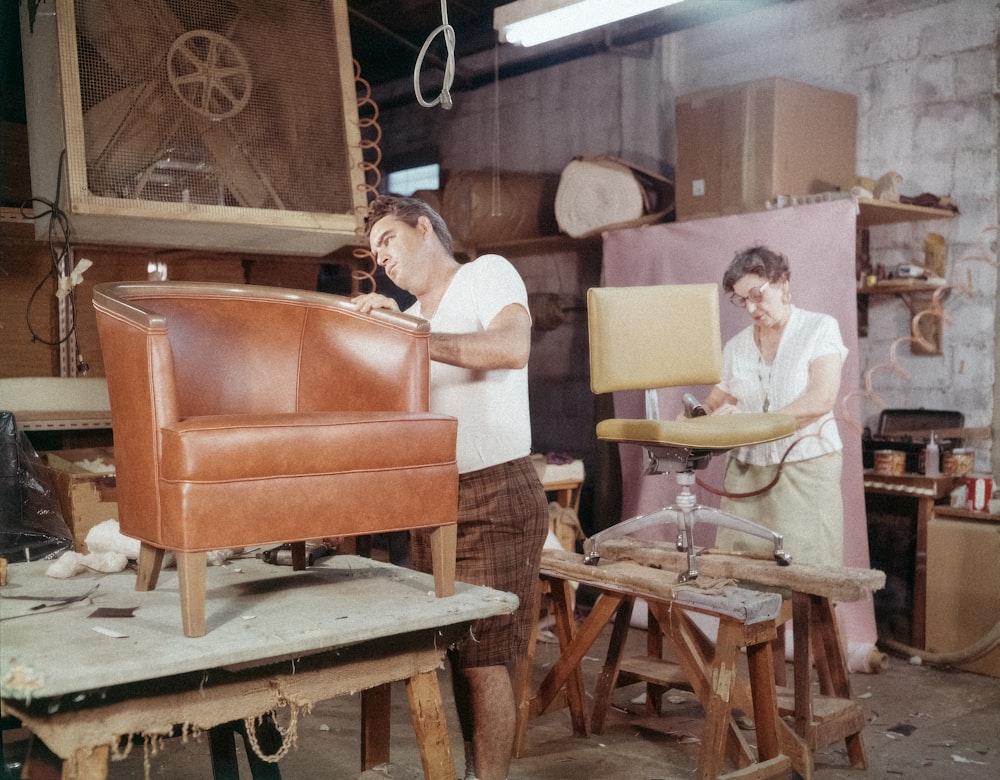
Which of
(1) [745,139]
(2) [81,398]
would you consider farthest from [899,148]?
(2) [81,398]

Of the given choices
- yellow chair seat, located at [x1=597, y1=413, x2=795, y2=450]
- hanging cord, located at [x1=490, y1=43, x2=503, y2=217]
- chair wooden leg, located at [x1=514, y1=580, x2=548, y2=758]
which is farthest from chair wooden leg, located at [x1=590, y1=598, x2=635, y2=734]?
hanging cord, located at [x1=490, y1=43, x2=503, y2=217]

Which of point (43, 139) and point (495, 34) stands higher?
point (495, 34)

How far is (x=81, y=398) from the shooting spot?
166 inches

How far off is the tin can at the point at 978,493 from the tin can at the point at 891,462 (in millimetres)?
275

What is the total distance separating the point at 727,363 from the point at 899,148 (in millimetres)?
1385

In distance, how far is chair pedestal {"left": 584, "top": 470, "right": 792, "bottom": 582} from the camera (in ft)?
9.59

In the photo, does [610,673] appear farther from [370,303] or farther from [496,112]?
[496,112]

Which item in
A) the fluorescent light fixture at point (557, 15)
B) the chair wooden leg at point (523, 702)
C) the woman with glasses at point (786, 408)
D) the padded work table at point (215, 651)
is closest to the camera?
the padded work table at point (215, 651)

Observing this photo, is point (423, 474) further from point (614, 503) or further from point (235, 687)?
point (614, 503)

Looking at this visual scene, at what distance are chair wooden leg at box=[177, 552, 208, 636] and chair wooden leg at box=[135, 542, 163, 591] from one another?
296 mm

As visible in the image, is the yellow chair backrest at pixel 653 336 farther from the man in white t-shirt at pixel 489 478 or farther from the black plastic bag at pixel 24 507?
the black plastic bag at pixel 24 507

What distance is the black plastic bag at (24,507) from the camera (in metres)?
3.32

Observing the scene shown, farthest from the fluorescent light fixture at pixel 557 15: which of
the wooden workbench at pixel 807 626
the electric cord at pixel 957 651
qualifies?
the electric cord at pixel 957 651

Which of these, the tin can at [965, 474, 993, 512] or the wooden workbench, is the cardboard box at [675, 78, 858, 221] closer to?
the tin can at [965, 474, 993, 512]
